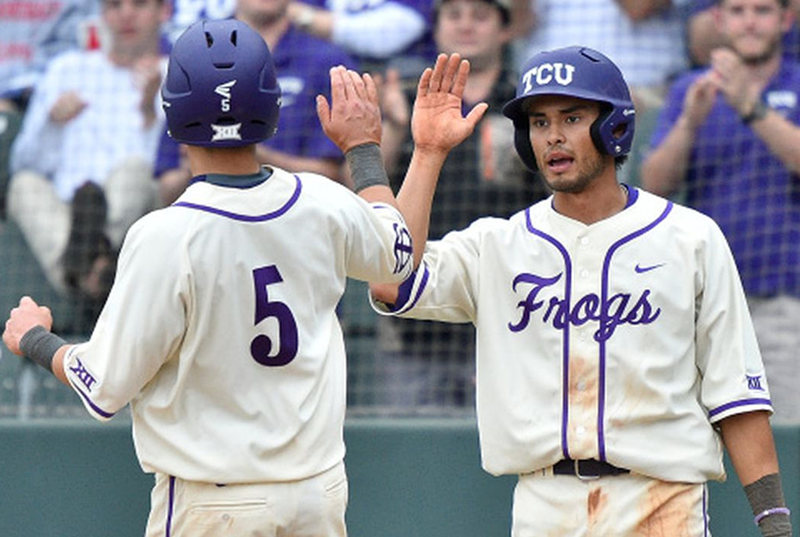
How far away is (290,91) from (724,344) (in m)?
3.55

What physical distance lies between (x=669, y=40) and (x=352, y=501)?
8.32 feet

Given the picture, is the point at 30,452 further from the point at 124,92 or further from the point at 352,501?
the point at 124,92

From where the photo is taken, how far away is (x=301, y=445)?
3.24 meters

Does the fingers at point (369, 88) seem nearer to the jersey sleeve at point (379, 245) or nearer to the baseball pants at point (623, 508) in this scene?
the jersey sleeve at point (379, 245)

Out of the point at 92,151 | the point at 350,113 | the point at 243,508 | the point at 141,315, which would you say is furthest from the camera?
the point at 92,151

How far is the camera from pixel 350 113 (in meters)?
3.68

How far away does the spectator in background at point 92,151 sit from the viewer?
6.76 metres

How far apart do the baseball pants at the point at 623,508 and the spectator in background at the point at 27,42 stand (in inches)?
171

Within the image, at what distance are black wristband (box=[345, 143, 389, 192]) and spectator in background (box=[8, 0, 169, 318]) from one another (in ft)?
10.6

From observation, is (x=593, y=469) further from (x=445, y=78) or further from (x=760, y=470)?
(x=445, y=78)


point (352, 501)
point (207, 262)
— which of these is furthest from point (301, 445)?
point (352, 501)

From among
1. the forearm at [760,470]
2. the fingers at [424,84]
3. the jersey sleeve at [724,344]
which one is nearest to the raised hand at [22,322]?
the fingers at [424,84]

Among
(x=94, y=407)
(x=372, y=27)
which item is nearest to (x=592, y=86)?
(x=94, y=407)

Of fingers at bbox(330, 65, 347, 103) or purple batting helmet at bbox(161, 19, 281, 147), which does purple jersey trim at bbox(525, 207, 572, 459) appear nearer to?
fingers at bbox(330, 65, 347, 103)
